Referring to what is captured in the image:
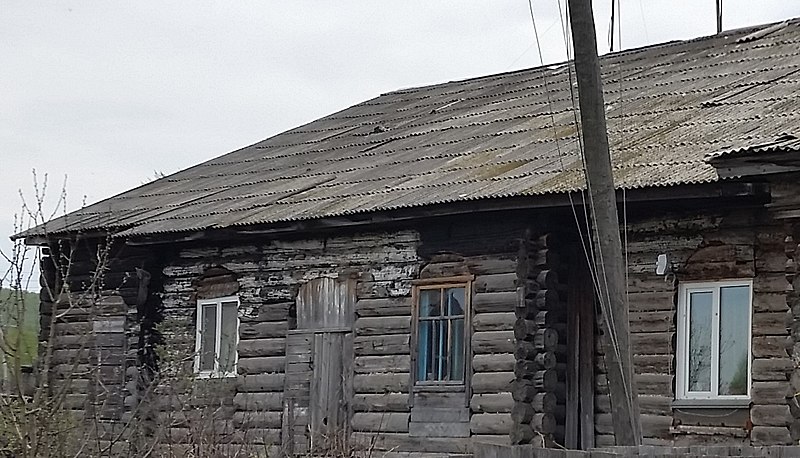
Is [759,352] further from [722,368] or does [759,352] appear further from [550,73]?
[550,73]

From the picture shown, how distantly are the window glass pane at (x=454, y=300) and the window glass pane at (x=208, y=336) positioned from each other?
3.90 m

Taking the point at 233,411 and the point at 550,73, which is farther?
the point at 550,73

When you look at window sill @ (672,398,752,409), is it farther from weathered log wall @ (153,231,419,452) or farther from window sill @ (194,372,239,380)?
window sill @ (194,372,239,380)

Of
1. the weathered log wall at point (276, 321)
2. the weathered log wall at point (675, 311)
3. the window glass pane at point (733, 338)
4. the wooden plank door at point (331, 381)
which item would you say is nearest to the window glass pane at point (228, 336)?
the weathered log wall at point (276, 321)

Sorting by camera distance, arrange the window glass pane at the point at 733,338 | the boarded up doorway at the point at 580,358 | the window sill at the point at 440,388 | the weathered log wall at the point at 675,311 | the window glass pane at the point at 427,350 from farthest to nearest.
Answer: the window glass pane at the point at 427,350 < the window sill at the point at 440,388 < the boarded up doorway at the point at 580,358 < the window glass pane at the point at 733,338 < the weathered log wall at the point at 675,311

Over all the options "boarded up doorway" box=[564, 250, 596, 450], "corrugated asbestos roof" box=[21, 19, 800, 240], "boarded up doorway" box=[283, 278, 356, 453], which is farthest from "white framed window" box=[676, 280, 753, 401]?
"boarded up doorway" box=[283, 278, 356, 453]

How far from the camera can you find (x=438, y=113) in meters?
19.5

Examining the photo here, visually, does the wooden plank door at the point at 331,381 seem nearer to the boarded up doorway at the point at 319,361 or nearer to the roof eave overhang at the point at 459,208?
the boarded up doorway at the point at 319,361

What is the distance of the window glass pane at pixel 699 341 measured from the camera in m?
12.2

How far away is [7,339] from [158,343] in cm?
920

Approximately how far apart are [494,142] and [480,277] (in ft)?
8.63

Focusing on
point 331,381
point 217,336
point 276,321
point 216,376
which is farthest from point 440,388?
point 217,336

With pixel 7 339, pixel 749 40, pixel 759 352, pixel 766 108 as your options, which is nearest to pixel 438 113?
pixel 749 40

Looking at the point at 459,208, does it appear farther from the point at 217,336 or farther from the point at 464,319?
the point at 217,336
